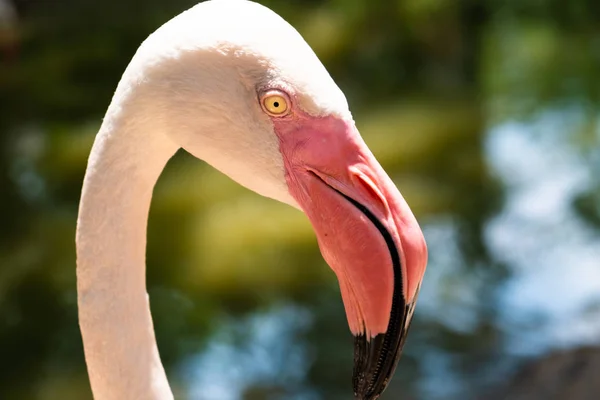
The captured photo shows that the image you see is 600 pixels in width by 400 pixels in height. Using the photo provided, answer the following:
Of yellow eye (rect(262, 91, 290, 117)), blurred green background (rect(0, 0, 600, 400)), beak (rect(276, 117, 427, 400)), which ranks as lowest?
blurred green background (rect(0, 0, 600, 400))

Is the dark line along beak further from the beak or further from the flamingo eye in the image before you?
the flamingo eye

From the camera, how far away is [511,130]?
16.2ft

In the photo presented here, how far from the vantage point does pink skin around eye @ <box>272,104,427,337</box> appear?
1000mm

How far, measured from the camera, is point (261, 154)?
3.43 feet

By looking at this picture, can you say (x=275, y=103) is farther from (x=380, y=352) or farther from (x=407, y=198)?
(x=407, y=198)

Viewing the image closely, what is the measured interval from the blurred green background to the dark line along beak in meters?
1.85

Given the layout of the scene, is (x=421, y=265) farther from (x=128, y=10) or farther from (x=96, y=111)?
(x=128, y=10)

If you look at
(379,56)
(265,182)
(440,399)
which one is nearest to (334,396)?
(440,399)

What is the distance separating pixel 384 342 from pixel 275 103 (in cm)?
33

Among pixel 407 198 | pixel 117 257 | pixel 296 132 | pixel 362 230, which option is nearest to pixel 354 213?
pixel 362 230

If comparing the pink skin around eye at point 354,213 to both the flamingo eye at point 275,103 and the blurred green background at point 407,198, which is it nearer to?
the flamingo eye at point 275,103

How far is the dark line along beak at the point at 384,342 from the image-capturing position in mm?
1001

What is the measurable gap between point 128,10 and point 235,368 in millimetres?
4435

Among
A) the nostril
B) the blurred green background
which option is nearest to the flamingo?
the nostril
